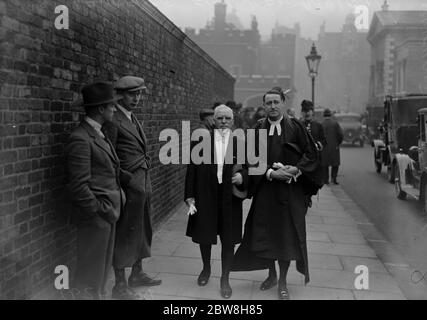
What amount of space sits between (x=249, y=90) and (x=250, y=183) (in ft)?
161

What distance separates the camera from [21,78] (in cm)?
305

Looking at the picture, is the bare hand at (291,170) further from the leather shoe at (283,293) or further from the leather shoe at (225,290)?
the leather shoe at (225,290)

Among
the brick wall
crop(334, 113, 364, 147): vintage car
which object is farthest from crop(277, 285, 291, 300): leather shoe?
crop(334, 113, 364, 147): vintage car

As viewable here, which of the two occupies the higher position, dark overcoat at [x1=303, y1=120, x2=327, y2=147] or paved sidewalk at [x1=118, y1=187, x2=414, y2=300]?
dark overcoat at [x1=303, y1=120, x2=327, y2=147]

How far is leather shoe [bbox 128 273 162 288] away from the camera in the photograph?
4.37m

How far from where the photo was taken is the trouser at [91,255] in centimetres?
331

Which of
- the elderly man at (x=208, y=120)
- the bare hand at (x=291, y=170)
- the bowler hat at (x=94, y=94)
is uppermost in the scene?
the bowler hat at (x=94, y=94)

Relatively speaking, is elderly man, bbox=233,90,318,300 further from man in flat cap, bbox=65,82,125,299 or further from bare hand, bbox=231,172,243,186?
man in flat cap, bbox=65,82,125,299

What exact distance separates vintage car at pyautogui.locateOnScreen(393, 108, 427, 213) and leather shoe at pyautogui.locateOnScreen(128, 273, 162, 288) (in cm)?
580

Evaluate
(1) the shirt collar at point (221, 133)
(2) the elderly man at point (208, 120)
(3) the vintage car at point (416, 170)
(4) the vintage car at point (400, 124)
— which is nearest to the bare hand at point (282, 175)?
(1) the shirt collar at point (221, 133)

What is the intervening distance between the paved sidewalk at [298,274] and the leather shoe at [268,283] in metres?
0.05

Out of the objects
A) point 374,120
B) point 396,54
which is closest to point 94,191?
point 374,120
